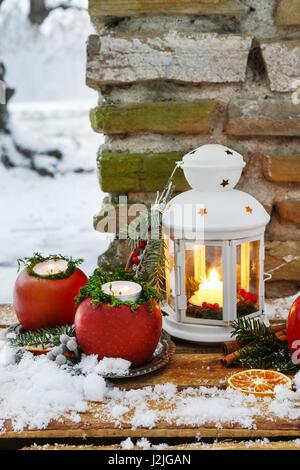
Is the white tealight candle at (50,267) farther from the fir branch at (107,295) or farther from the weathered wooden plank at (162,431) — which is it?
the weathered wooden plank at (162,431)

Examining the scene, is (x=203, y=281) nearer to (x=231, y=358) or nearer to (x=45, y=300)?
(x=231, y=358)

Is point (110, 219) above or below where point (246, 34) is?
below

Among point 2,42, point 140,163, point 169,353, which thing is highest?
point 2,42

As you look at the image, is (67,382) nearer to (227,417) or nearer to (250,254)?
(227,417)

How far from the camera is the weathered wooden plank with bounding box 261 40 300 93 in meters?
1.34

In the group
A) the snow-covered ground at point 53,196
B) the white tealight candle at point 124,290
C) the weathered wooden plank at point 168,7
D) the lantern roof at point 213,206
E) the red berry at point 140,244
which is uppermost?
the weathered wooden plank at point 168,7

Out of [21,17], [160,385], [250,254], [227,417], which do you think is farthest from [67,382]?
[21,17]

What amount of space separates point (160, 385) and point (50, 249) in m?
1.09

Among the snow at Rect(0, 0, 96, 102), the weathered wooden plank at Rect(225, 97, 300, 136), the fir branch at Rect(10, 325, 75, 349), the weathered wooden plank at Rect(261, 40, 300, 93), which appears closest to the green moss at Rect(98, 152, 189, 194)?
the weathered wooden plank at Rect(225, 97, 300, 136)

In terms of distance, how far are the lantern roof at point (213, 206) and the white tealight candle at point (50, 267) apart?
206mm

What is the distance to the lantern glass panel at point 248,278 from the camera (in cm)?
116

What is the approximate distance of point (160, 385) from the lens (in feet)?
3.28

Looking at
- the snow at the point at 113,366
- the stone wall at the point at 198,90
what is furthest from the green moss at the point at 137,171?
the snow at the point at 113,366

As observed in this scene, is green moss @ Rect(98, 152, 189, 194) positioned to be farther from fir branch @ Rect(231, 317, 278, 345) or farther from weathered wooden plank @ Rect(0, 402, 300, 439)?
weathered wooden plank @ Rect(0, 402, 300, 439)
